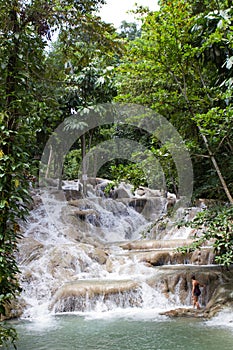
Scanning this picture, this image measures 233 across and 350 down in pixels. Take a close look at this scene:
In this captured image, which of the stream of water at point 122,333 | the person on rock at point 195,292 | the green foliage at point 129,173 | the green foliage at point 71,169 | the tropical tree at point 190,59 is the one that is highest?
the green foliage at point 71,169

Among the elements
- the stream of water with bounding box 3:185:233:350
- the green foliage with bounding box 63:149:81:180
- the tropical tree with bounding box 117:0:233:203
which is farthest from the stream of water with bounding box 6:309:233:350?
the green foliage with bounding box 63:149:81:180

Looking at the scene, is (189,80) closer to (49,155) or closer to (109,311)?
(109,311)

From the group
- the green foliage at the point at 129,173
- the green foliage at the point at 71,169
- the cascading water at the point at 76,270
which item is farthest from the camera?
the green foliage at the point at 71,169

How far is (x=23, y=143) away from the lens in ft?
12.0

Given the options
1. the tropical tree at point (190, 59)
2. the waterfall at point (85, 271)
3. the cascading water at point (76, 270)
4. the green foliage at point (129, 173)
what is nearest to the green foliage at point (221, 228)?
the tropical tree at point (190, 59)

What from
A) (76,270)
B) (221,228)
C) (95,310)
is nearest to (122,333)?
(95,310)

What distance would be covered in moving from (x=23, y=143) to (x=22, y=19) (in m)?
1.43

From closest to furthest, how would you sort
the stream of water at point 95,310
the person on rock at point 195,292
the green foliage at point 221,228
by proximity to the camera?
the stream of water at point 95,310 → the green foliage at point 221,228 → the person on rock at point 195,292

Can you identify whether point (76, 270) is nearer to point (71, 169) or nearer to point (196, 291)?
point (196, 291)

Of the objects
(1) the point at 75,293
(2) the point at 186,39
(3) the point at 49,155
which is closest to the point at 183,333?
(1) the point at 75,293

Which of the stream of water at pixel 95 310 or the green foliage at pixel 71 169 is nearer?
the stream of water at pixel 95 310

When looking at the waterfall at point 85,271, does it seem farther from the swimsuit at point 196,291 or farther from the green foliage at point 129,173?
the green foliage at point 129,173

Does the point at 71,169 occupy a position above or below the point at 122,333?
above

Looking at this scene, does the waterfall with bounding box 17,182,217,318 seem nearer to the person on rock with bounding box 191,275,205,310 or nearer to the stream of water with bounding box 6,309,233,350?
the person on rock with bounding box 191,275,205,310
